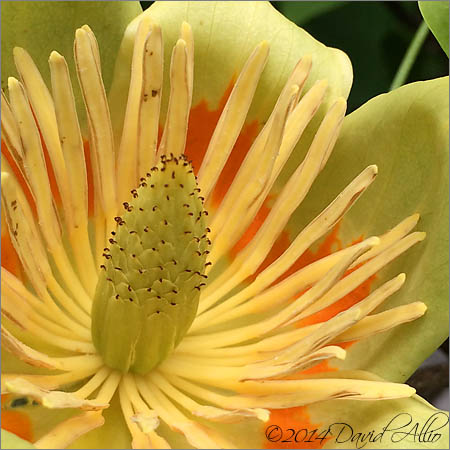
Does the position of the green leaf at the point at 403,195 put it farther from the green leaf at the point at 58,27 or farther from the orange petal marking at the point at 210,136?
the green leaf at the point at 58,27

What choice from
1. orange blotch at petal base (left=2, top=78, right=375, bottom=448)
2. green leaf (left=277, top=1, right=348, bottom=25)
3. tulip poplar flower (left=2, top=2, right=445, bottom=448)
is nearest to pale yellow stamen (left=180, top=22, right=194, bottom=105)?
tulip poplar flower (left=2, top=2, right=445, bottom=448)

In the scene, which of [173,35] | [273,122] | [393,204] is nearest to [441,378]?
[393,204]

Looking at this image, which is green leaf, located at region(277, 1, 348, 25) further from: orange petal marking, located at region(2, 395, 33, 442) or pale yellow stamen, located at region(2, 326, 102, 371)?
orange petal marking, located at region(2, 395, 33, 442)

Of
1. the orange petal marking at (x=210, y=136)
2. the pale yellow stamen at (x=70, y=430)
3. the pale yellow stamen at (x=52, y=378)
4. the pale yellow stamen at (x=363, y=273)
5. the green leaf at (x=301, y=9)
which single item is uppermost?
the green leaf at (x=301, y=9)

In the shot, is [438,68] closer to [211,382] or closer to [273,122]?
[273,122]

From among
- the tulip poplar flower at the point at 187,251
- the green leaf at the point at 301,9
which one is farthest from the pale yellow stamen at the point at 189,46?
the green leaf at the point at 301,9
